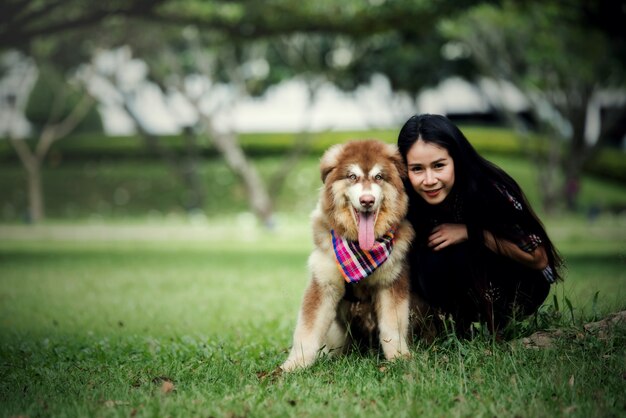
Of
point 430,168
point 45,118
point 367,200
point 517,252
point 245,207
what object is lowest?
point 245,207

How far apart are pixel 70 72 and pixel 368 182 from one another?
20.2m

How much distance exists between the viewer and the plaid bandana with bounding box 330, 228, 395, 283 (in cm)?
392

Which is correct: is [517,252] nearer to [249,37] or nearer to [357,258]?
[357,258]

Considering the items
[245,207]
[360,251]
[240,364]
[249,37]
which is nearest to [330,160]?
[360,251]

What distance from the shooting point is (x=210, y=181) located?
2742cm

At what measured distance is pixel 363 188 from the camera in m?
3.90

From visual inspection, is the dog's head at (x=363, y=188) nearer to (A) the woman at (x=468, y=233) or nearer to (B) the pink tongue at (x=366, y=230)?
(B) the pink tongue at (x=366, y=230)

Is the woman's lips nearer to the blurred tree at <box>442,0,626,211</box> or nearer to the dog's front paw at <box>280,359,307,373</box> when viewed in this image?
the dog's front paw at <box>280,359,307,373</box>

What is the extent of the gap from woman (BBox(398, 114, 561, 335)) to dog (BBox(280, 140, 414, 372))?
0.17m

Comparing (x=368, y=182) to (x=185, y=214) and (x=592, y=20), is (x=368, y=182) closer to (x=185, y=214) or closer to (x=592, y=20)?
(x=592, y=20)

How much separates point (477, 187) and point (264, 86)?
23.1m

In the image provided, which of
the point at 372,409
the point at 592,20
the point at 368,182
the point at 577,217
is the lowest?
the point at 577,217

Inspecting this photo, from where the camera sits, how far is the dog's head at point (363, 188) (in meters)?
3.94

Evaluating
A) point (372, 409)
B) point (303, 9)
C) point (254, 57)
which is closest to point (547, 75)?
point (254, 57)
